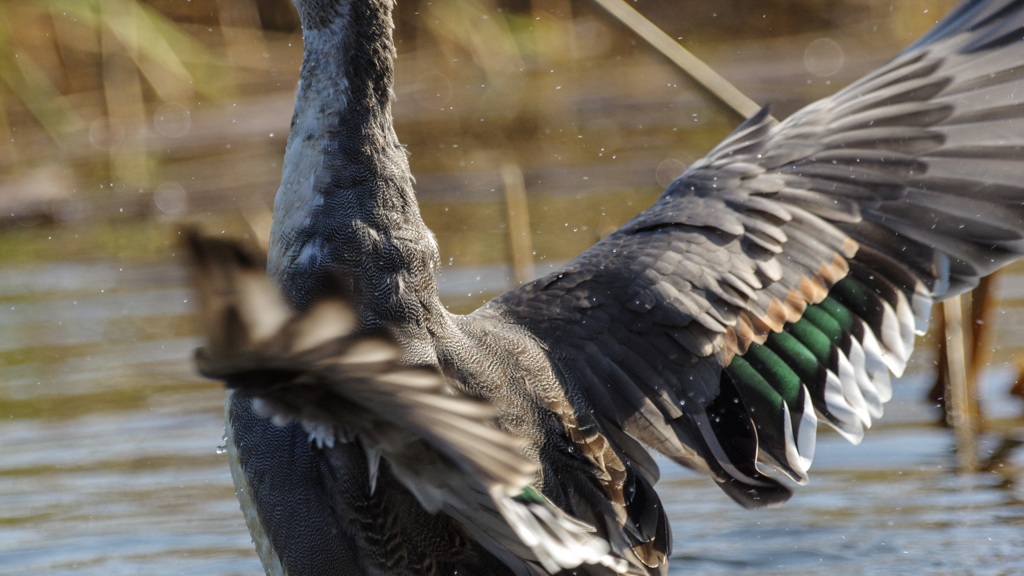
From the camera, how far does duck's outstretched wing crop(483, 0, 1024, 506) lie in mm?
3771

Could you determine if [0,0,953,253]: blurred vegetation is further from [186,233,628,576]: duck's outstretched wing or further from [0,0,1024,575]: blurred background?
A: [186,233,628,576]: duck's outstretched wing

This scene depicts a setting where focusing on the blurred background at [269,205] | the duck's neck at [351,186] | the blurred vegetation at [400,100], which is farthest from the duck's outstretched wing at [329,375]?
the blurred vegetation at [400,100]

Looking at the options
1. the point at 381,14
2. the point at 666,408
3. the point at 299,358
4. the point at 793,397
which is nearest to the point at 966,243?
the point at 793,397

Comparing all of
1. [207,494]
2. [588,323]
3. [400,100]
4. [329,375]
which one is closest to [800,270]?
[588,323]

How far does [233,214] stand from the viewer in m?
10.1

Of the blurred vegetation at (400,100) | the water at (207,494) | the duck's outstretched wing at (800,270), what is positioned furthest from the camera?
the blurred vegetation at (400,100)

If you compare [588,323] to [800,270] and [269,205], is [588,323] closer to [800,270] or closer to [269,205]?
[800,270]

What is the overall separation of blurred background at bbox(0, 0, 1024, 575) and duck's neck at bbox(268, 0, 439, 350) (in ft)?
5.17

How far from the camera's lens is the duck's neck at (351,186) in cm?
319

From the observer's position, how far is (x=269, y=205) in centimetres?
1021

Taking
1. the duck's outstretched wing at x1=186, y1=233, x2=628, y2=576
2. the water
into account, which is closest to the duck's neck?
the duck's outstretched wing at x1=186, y1=233, x2=628, y2=576

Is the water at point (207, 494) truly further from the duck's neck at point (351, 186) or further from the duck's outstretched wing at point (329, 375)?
the duck's outstretched wing at point (329, 375)

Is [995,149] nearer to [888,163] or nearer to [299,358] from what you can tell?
[888,163]

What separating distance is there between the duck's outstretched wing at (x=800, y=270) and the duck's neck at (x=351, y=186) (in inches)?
25.1
